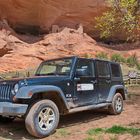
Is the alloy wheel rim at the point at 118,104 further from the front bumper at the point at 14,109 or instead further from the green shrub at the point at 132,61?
the green shrub at the point at 132,61

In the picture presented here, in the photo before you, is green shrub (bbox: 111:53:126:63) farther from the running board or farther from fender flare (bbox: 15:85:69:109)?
fender flare (bbox: 15:85:69:109)

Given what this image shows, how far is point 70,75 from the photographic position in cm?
784

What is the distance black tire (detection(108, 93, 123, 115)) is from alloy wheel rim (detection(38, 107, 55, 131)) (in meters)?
3.03

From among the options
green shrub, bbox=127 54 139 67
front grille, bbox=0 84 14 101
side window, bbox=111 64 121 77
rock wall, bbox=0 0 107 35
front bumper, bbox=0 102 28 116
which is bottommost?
front bumper, bbox=0 102 28 116

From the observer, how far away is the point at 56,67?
8625 millimetres

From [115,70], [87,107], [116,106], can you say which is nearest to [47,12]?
[115,70]

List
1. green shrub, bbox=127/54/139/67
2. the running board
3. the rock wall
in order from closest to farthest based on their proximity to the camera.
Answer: the running board, the rock wall, green shrub, bbox=127/54/139/67

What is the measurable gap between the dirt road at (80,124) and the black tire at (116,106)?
175mm

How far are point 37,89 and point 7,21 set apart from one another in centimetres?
2189

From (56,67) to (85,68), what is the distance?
80cm

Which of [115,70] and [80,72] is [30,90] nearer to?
[80,72]

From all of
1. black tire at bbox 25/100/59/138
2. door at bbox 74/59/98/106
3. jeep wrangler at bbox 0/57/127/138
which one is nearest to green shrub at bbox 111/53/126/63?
jeep wrangler at bbox 0/57/127/138

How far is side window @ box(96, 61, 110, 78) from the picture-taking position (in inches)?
358

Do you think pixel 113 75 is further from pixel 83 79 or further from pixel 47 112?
pixel 47 112
